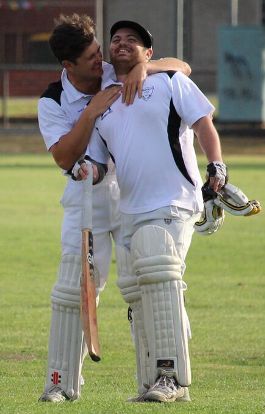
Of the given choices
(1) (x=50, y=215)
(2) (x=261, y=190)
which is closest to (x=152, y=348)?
(1) (x=50, y=215)

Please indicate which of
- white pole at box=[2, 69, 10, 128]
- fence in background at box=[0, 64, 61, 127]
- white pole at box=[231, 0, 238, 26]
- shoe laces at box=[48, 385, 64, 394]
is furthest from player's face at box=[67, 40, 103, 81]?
white pole at box=[2, 69, 10, 128]

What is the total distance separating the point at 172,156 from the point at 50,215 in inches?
485

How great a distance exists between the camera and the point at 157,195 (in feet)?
22.4

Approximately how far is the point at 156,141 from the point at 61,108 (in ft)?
2.06

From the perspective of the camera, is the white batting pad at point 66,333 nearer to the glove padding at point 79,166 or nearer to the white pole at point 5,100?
the glove padding at point 79,166

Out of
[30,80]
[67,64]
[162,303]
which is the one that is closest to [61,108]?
[67,64]

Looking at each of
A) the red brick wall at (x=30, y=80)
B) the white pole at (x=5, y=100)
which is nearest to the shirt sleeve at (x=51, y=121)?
the white pole at (x=5, y=100)

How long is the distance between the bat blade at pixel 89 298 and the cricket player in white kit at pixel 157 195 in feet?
0.69

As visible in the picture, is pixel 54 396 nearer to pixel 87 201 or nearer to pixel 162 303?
pixel 162 303

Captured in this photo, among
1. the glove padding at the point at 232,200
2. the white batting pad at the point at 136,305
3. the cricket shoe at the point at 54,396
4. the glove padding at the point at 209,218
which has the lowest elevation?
the cricket shoe at the point at 54,396

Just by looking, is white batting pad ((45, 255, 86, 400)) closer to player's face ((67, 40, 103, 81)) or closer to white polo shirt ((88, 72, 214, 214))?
white polo shirt ((88, 72, 214, 214))

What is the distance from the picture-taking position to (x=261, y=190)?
21906 mm

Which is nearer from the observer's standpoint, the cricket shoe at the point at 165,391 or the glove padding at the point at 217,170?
the cricket shoe at the point at 165,391

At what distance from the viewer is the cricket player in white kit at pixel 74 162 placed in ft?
22.8
